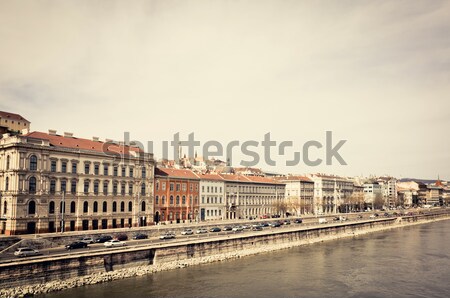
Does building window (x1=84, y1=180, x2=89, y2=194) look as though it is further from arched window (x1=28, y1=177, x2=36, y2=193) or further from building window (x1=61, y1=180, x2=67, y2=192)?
arched window (x1=28, y1=177, x2=36, y2=193)

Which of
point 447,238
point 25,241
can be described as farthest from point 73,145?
point 447,238

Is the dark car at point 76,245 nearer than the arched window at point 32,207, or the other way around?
the dark car at point 76,245

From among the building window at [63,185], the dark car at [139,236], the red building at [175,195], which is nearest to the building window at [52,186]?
the building window at [63,185]

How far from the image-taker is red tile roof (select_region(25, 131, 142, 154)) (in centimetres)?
6531

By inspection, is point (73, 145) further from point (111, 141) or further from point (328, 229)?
point (328, 229)

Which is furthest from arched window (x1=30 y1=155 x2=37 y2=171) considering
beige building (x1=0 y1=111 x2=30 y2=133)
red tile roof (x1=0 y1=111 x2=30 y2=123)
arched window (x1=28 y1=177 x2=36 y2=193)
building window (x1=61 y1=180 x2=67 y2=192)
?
red tile roof (x1=0 y1=111 x2=30 y2=123)

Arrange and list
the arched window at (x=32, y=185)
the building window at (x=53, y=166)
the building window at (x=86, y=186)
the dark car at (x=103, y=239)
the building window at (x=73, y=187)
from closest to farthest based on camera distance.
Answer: the dark car at (x=103, y=239)
the arched window at (x=32, y=185)
the building window at (x=53, y=166)
the building window at (x=73, y=187)
the building window at (x=86, y=186)

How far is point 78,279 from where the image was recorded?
136 feet

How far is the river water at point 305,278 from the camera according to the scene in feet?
134

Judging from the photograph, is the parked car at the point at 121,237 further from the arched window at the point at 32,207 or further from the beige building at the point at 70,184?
the arched window at the point at 32,207

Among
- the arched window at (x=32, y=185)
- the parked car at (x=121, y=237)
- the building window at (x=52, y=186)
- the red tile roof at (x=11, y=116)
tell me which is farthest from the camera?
the red tile roof at (x=11, y=116)

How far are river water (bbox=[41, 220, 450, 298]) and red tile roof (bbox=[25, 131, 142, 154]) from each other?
3145 cm

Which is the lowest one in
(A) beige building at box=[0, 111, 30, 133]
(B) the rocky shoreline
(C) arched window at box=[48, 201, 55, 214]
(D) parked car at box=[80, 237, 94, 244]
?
(B) the rocky shoreline

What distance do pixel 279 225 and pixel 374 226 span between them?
35.5m
